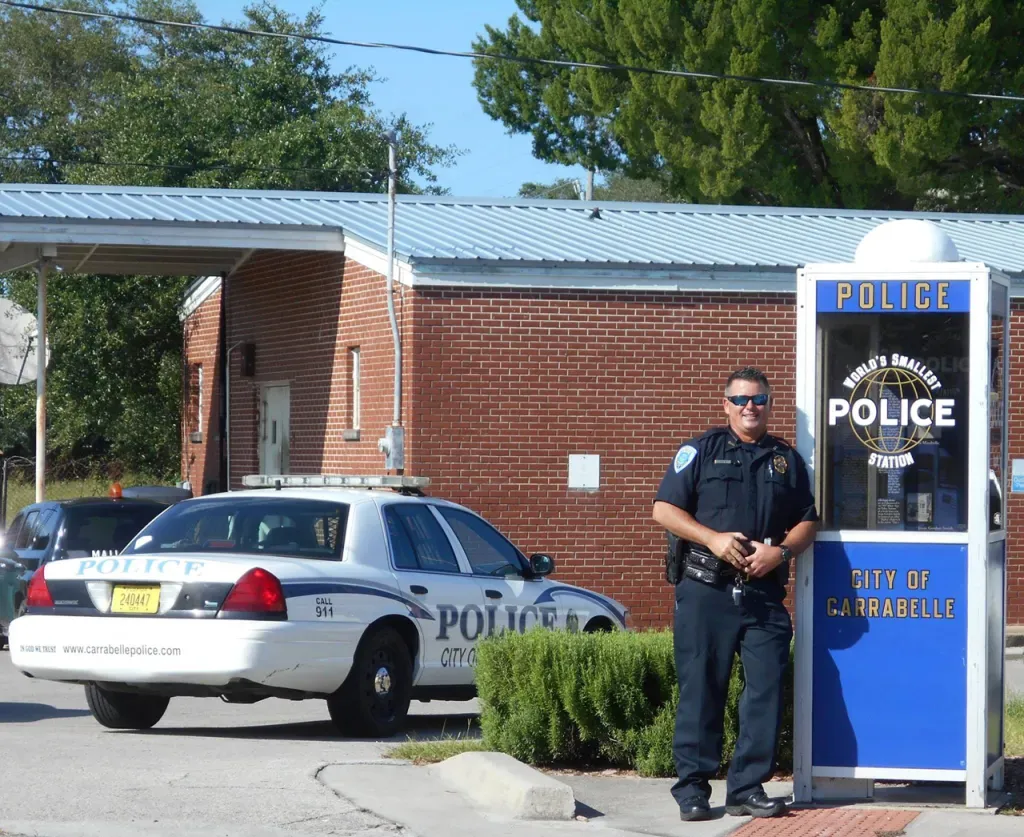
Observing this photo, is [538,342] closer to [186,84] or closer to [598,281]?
[598,281]

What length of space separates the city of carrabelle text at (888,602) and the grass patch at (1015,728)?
2.35 meters

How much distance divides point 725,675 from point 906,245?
209 cm

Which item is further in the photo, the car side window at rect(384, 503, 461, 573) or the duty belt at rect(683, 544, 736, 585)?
the car side window at rect(384, 503, 461, 573)

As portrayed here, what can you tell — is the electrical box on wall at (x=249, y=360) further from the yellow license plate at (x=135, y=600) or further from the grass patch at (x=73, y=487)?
the yellow license plate at (x=135, y=600)

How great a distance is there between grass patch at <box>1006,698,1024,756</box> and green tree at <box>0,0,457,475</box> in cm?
2170

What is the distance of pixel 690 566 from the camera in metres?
7.52

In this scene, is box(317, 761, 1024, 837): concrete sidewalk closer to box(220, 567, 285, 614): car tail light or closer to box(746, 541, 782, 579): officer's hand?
box(746, 541, 782, 579): officer's hand

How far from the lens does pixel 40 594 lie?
10.5 metres

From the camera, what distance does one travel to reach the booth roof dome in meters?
7.86

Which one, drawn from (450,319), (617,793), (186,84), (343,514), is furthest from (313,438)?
(186,84)

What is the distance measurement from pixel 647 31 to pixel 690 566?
27638 millimetres

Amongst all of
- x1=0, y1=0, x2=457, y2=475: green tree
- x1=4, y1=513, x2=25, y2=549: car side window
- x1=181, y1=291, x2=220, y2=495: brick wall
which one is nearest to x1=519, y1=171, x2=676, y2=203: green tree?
x1=0, y1=0, x2=457, y2=475: green tree

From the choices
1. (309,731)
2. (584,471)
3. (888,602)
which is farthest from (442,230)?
(888,602)

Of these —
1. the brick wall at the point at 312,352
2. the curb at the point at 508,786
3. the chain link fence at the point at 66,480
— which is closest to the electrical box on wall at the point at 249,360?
the brick wall at the point at 312,352
